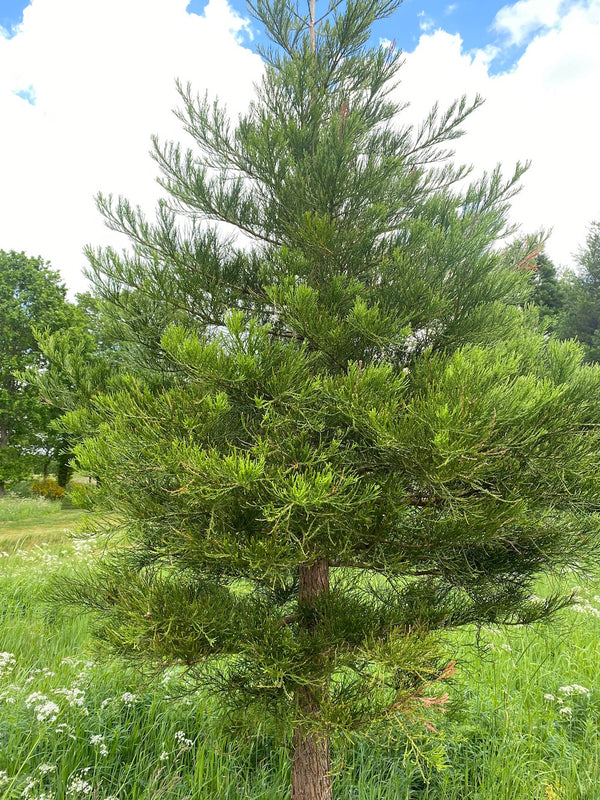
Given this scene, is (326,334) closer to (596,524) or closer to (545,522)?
(545,522)

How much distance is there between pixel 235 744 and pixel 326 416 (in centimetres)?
321

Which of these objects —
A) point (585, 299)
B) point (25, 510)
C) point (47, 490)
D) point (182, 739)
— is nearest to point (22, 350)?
point (47, 490)

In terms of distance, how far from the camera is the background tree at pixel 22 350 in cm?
1862

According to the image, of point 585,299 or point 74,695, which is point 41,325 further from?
point 585,299

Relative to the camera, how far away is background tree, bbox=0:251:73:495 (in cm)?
1862

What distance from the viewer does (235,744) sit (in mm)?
4105

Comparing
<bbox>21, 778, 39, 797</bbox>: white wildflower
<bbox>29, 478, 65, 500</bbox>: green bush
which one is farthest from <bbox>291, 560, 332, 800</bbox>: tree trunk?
<bbox>29, 478, 65, 500</bbox>: green bush

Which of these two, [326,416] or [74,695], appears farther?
[74,695]

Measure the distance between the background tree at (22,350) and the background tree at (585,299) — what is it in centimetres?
2219

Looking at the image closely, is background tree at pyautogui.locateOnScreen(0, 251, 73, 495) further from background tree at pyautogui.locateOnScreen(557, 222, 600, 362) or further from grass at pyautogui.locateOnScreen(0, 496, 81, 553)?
background tree at pyautogui.locateOnScreen(557, 222, 600, 362)

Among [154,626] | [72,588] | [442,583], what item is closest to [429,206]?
[442,583]

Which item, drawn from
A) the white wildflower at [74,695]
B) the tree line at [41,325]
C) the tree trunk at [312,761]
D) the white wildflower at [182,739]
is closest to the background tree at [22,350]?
the tree line at [41,325]

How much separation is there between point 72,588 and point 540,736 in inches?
169

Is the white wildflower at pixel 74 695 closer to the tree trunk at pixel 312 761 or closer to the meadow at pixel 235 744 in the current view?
the meadow at pixel 235 744
